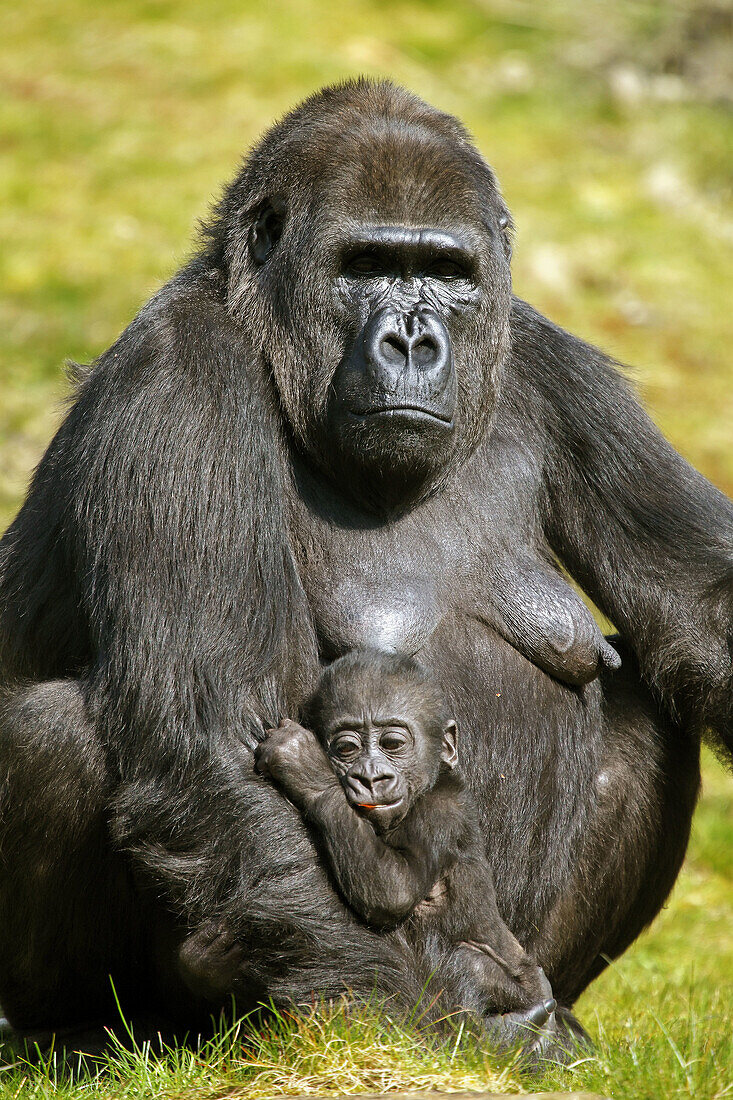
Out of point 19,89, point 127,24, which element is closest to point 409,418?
point 19,89

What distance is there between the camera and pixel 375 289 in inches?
174

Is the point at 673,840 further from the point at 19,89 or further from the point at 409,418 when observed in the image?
the point at 19,89

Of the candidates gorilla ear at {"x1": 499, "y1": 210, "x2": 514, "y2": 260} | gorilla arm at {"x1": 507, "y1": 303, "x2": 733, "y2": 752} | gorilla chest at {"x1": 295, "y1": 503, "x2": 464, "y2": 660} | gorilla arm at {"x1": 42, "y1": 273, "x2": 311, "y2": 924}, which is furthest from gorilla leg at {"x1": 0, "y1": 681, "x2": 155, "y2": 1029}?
gorilla ear at {"x1": 499, "y1": 210, "x2": 514, "y2": 260}

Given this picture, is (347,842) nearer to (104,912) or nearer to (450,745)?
(450,745)

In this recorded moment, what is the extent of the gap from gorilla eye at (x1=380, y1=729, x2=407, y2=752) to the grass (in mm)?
770

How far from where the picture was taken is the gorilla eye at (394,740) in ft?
13.4

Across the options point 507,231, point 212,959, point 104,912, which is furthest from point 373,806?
point 507,231

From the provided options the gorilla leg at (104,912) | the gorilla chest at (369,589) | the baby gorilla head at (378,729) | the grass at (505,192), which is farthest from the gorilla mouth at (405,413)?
the grass at (505,192)

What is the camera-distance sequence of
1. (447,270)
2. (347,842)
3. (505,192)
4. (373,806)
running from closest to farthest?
(347,842) < (373,806) < (447,270) < (505,192)

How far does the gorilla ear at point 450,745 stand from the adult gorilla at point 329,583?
0.09m

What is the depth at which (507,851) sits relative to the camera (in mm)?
4586

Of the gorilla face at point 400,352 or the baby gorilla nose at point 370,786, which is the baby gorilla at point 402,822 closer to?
the baby gorilla nose at point 370,786

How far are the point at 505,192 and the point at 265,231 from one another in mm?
11354

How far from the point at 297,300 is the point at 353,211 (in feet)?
1.09
